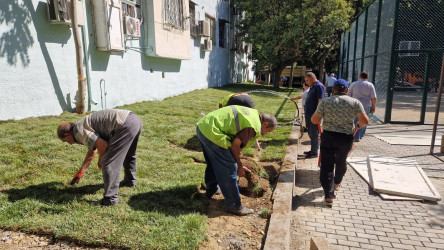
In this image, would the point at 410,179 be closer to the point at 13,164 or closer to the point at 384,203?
the point at 384,203

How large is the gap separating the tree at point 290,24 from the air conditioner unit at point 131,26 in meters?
12.4

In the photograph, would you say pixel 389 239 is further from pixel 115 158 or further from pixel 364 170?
pixel 115 158

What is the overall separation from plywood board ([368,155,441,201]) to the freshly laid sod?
1800mm

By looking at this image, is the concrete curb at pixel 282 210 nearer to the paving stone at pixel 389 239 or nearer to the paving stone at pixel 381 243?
the paving stone at pixel 381 243

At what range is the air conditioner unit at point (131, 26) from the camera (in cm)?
959

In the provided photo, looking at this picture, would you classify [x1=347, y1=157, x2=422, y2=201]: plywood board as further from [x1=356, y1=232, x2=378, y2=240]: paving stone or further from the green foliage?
the green foliage

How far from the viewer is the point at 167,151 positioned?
6.33 metres

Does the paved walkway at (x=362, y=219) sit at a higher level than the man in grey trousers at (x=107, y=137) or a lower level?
lower

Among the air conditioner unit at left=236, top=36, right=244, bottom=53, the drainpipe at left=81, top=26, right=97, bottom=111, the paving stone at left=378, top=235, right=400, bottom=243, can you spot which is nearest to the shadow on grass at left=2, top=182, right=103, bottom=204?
the paving stone at left=378, top=235, right=400, bottom=243

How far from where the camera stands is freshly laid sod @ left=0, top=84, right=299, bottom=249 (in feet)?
10.6

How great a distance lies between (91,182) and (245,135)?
2406mm

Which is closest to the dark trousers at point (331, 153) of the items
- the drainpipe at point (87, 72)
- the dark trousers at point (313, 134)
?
the dark trousers at point (313, 134)

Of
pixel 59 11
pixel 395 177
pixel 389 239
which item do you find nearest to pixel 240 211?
pixel 389 239

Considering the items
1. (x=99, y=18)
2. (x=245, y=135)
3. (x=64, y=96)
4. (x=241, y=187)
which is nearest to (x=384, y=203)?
(x=241, y=187)
